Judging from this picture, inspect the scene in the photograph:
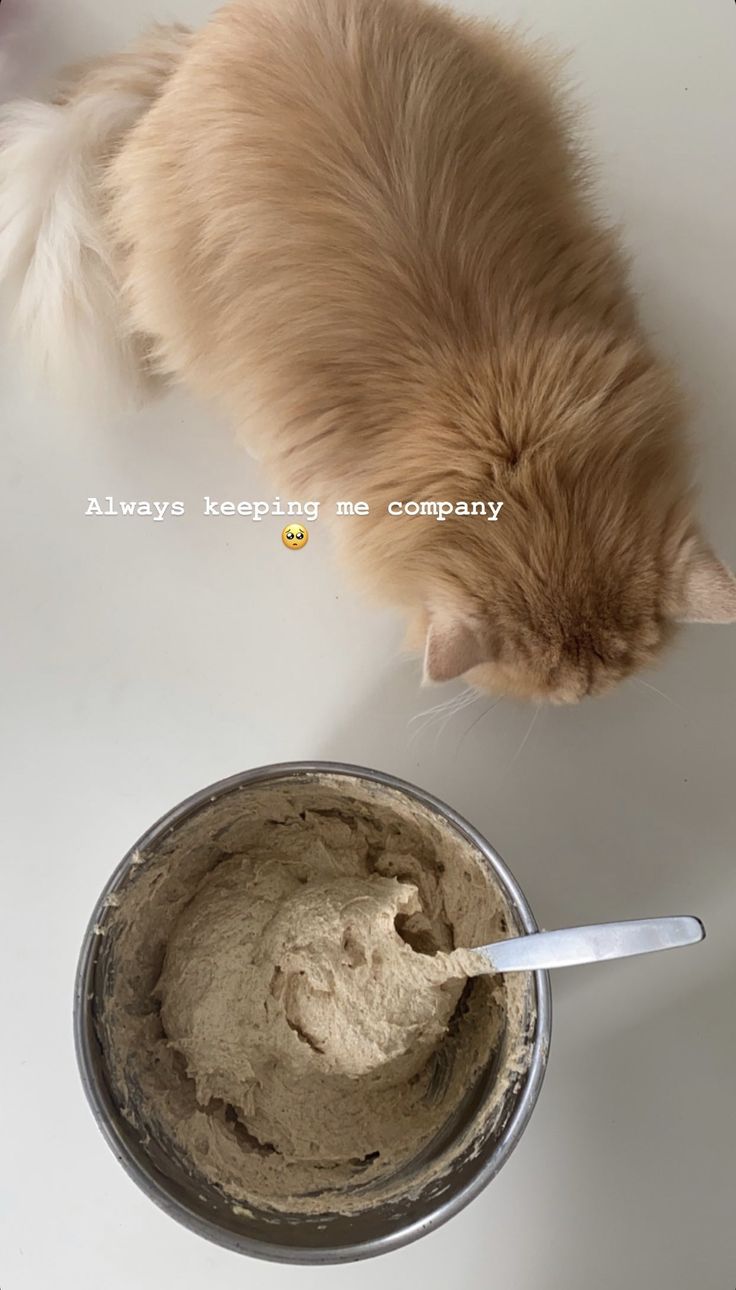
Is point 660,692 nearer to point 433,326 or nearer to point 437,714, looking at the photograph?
point 437,714

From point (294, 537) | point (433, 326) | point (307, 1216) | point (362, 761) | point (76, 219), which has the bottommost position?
point (307, 1216)

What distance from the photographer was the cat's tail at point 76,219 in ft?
3.40

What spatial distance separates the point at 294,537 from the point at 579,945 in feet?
2.01

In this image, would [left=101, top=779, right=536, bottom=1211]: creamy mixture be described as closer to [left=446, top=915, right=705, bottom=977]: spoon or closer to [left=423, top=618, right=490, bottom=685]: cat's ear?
[left=446, top=915, right=705, bottom=977]: spoon

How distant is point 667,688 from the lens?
3.57ft

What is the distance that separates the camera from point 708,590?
2.70 feet

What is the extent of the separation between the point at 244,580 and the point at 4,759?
0.35m

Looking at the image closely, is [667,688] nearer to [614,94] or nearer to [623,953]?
[623,953]

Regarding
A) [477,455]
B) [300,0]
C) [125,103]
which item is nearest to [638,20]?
[300,0]

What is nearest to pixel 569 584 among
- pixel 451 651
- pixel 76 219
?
pixel 451 651

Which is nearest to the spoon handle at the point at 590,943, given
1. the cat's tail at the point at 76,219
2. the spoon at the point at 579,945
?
the spoon at the point at 579,945

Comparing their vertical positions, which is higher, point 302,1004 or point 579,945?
point 579,945

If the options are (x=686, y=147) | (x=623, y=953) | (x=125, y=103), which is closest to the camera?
(x=623, y=953)

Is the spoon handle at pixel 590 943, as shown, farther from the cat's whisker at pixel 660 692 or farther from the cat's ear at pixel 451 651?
the cat's whisker at pixel 660 692
